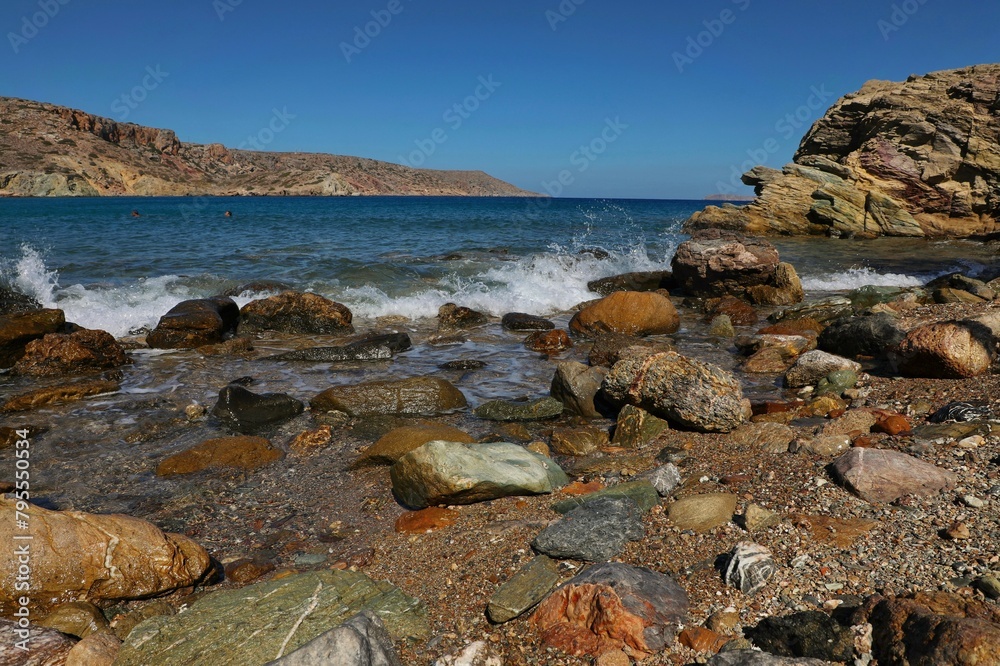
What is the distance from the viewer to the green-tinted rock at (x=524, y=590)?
9.34 feet

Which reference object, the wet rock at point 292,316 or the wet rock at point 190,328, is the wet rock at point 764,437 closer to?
the wet rock at point 292,316

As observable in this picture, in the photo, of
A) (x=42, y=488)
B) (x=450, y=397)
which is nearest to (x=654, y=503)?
(x=450, y=397)

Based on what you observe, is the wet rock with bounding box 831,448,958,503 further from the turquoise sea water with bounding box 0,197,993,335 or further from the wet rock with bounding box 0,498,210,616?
the turquoise sea water with bounding box 0,197,993,335

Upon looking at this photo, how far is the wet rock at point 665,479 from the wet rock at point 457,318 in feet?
21.6

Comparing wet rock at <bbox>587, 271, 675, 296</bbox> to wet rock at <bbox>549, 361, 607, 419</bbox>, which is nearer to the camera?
wet rock at <bbox>549, 361, 607, 419</bbox>

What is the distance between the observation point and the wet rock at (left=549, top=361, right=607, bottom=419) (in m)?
6.10

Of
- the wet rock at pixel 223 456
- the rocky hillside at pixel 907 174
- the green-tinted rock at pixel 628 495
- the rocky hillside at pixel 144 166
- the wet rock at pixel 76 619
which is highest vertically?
the rocky hillside at pixel 144 166

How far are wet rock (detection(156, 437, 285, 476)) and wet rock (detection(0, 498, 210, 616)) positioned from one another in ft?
4.57

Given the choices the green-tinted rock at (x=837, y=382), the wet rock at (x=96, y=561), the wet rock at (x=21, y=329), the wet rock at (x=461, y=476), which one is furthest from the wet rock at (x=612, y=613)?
the wet rock at (x=21, y=329)

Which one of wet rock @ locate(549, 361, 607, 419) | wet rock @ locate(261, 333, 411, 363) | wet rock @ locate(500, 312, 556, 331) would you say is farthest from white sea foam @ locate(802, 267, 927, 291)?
wet rock @ locate(261, 333, 411, 363)

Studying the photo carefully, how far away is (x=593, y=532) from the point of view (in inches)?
133

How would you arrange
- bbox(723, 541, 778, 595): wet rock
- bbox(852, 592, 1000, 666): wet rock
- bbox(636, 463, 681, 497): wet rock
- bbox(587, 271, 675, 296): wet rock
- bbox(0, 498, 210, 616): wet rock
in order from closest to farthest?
1. bbox(852, 592, 1000, 666): wet rock
2. bbox(723, 541, 778, 595): wet rock
3. bbox(0, 498, 210, 616): wet rock
4. bbox(636, 463, 681, 497): wet rock
5. bbox(587, 271, 675, 296): wet rock

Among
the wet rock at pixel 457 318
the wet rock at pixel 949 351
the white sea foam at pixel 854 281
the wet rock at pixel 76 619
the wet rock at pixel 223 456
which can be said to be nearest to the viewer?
the wet rock at pixel 76 619

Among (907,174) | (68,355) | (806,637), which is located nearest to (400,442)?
(806,637)
